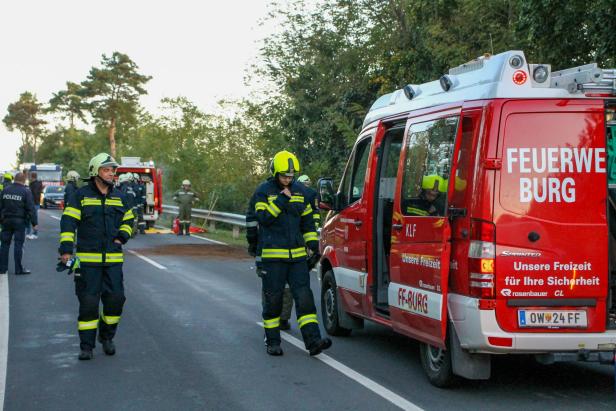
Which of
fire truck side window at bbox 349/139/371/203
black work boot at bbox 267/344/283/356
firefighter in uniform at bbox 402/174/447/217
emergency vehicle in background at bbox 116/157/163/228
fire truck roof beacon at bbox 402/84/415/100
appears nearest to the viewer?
firefighter in uniform at bbox 402/174/447/217

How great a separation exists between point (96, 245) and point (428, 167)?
321 cm

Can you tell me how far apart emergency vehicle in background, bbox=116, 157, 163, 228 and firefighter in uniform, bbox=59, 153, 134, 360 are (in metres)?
21.6

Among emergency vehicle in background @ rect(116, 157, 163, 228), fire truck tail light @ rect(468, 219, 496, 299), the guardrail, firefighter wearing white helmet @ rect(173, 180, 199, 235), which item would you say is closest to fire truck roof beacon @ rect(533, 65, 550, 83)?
fire truck tail light @ rect(468, 219, 496, 299)

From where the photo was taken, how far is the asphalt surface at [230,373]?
22.7 feet

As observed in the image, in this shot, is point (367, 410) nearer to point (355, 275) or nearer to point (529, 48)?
point (355, 275)

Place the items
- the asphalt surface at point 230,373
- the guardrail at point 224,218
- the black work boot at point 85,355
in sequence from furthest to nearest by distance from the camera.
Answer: the guardrail at point 224,218, the black work boot at point 85,355, the asphalt surface at point 230,373

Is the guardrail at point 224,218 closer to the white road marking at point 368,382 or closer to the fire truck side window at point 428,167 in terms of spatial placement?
the white road marking at point 368,382

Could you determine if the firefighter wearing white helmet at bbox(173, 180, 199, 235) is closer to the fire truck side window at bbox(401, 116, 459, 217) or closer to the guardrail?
the guardrail

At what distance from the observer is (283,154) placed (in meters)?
8.72

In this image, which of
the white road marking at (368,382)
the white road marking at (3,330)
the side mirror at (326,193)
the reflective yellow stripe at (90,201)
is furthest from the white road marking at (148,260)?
the reflective yellow stripe at (90,201)

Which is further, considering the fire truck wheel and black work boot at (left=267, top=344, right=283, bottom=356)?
black work boot at (left=267, top=344, right=283, bottom=356)

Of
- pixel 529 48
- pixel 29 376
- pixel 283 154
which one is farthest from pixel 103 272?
pixel 529 48

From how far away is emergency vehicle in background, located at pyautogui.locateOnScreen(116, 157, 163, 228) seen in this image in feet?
101

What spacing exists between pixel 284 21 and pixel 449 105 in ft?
77.8
